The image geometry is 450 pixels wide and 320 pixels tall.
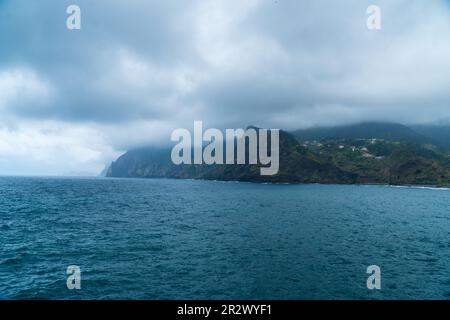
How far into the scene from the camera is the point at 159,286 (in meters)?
31.1

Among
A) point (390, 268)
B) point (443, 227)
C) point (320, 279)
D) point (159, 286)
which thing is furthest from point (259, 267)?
point (443, 227)

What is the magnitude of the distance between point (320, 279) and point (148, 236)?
3370cm

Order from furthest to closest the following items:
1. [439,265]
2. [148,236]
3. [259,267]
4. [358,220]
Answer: [358,220], [148,236], [439,265], [259,267]

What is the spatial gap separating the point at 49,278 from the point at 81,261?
619 cm

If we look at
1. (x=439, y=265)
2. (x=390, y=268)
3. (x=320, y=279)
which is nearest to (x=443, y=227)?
(x=439, y=265)

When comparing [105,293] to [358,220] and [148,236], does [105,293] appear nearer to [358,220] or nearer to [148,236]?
→ [148,236]
